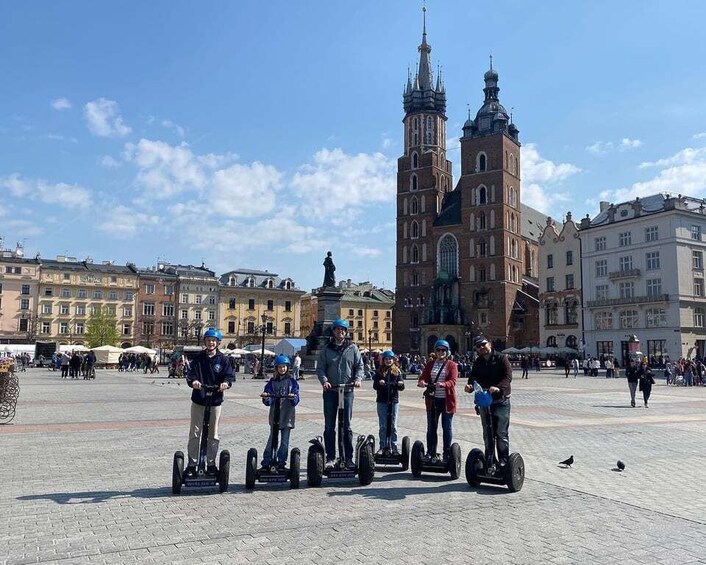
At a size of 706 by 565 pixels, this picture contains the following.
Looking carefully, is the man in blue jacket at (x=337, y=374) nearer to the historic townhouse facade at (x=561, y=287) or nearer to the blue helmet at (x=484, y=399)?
the blue helmet at (x=484, y=399)

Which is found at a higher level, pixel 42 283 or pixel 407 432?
pixel 42 283

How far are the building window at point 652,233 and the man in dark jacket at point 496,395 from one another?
53.4 m

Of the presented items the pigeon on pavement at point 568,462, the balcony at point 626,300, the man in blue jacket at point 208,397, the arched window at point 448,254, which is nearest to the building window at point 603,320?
the balcony at point 626,300

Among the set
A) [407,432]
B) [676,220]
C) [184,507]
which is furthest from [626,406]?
[676,220]

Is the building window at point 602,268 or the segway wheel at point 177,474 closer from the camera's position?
the segway wheel at point 177,474

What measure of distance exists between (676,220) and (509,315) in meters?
26.4

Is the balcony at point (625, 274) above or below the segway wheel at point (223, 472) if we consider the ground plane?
above

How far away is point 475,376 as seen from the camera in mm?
8242

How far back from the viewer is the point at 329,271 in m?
44.3

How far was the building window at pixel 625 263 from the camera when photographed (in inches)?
2272

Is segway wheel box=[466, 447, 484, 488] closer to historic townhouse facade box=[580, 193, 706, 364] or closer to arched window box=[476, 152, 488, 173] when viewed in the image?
historic townhouse facade box=[580, 193, 706, 364]

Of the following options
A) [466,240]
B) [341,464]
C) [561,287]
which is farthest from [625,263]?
[341,464]

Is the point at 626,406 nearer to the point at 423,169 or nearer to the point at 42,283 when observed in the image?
the point at 423,169

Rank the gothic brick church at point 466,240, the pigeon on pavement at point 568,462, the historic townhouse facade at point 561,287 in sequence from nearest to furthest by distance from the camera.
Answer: the pigeon on pavement at point 568,462
the historic townhouse facade at point 561,287
the gothic brick church at point 466,240
